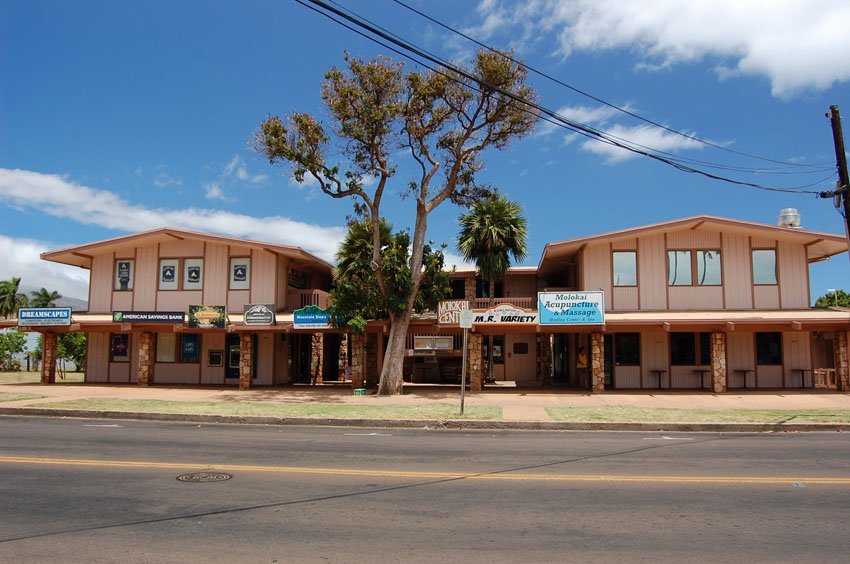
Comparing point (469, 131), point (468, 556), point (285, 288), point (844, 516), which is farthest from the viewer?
point (285, 288)

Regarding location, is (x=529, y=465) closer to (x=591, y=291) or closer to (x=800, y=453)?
(x=800, y=453)

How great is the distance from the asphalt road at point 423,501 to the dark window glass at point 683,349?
1256 centimetres

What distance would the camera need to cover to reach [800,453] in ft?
33.3

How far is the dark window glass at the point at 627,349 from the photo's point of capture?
2400 centimetres

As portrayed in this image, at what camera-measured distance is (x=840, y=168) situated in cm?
1491

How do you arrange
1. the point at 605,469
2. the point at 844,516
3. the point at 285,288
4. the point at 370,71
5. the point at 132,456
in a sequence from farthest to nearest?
1. the point at 285,288
2. the point at 370,71
3. the point at 132,456
4. the point at 605,469
5. the point at 844,516

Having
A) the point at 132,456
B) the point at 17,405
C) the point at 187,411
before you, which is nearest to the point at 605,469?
the point at 132,456

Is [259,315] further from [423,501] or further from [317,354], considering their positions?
[423,501]

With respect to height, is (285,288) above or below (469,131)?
below

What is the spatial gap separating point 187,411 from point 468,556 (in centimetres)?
1248

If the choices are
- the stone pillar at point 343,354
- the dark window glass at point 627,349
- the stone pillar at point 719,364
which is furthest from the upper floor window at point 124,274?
the stone pillar at point 719,364

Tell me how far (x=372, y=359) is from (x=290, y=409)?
9.98 meters

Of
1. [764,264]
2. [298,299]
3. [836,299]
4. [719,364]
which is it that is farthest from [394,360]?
[836,299]

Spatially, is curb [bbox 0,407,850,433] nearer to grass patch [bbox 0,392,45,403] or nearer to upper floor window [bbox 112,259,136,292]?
grass patch [bbox 0,392,45,403]
